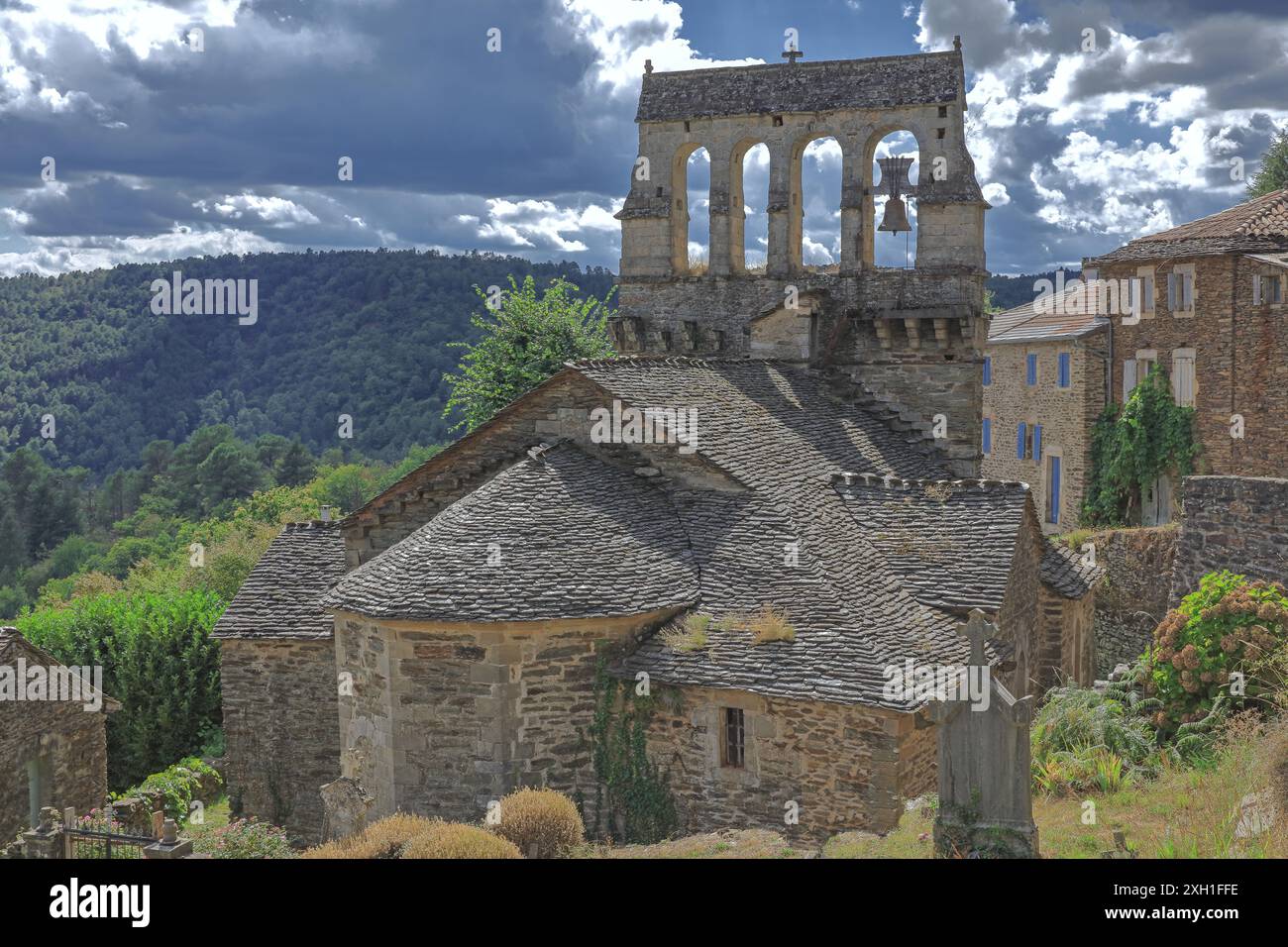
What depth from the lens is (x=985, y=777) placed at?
841 cm

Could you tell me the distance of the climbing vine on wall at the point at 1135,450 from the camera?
114 ft

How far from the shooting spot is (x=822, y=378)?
23844 mm

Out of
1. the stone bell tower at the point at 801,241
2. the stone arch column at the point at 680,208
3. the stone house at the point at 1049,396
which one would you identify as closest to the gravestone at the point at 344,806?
the stone bell tower at the point at 801,241

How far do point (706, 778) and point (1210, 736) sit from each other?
5.37 meters

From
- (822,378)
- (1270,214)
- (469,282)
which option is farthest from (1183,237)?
(469,282)

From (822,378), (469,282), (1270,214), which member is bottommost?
(822,378)

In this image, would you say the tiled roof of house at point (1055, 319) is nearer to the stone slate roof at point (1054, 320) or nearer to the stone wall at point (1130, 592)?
the stone slate roof at point (1054, 320)

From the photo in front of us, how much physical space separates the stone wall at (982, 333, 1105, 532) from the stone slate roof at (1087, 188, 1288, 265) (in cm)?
367

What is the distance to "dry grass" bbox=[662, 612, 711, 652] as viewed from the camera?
13.8 metres

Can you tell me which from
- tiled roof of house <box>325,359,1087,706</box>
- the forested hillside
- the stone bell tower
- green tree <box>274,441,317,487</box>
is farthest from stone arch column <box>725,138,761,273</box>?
the forested hillside

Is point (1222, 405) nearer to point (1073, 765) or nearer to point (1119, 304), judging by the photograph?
point (1119, 304)

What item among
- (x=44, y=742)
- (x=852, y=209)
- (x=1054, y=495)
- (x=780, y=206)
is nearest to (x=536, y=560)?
(x=44, y=742)

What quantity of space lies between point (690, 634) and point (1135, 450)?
2638 cm

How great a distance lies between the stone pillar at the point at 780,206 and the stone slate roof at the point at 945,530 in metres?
7.93
